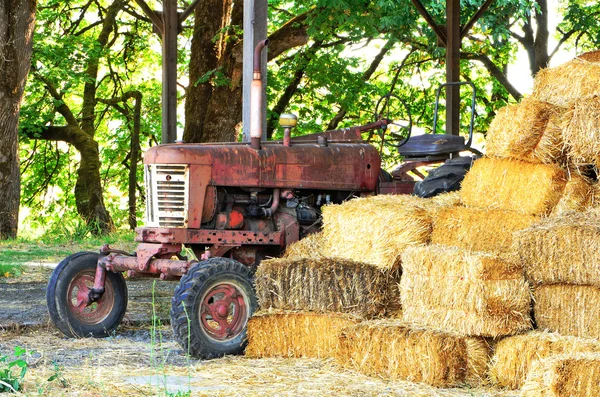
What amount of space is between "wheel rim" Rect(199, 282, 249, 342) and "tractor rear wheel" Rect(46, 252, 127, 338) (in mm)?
1196

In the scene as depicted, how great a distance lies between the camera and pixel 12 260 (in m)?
11.8

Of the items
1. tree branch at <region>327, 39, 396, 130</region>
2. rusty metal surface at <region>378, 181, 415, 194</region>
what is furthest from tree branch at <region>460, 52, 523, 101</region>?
rusty metal surface at <region>378, 181, 415, 194</region>

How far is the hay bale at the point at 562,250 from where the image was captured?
543cm

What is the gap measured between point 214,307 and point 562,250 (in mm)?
2270

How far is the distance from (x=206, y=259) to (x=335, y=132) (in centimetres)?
170

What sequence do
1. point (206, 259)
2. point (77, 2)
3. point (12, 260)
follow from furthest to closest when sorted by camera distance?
point (77, 2) < point (12, 260) < point (206, 259)

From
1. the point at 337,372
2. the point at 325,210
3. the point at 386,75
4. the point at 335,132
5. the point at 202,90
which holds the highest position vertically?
the point at 386,75

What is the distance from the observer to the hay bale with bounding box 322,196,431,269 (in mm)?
6441

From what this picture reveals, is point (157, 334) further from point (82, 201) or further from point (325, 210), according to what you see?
point (82, 201)

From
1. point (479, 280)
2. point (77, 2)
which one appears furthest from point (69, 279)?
point (77, 2)

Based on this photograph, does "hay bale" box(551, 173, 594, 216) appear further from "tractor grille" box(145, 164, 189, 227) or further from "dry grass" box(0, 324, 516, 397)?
"tractor grille" box(145, 164, 189, 227)

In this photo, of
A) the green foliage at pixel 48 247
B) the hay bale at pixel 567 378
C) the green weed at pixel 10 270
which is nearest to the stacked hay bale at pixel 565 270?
the hay bale at pixel 567 378

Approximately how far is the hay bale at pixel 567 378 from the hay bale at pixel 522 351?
21.0 inches

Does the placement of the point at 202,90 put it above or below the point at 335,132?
above
